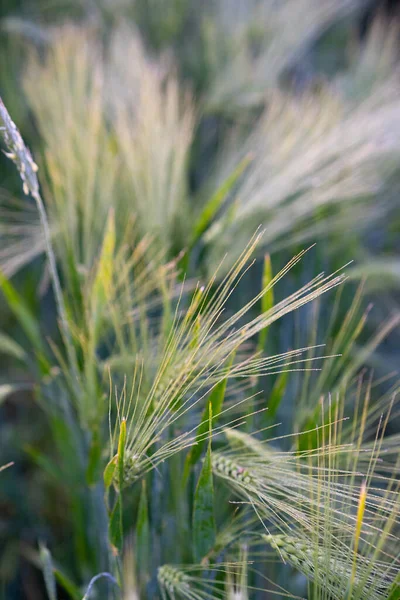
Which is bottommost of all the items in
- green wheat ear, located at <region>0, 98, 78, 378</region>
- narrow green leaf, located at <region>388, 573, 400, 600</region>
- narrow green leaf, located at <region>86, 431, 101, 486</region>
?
narrow green leaf, located at <region>388, 573, 400, 600</region>

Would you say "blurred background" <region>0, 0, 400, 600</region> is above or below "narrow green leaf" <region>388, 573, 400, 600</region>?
above

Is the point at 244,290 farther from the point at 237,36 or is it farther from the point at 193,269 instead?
the point at 237,36

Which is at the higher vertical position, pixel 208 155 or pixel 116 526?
pixel 208 155

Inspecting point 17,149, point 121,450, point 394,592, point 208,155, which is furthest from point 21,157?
point 208,155

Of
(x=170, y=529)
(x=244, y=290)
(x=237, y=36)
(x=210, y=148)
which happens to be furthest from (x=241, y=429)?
(x=237, y=36)

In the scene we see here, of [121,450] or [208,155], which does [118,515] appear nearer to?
[121,450]

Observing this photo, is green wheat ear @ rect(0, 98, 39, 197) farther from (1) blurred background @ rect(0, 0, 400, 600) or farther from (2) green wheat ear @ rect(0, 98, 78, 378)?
(1) blurred background @ rect(0, 0, 400, 600)

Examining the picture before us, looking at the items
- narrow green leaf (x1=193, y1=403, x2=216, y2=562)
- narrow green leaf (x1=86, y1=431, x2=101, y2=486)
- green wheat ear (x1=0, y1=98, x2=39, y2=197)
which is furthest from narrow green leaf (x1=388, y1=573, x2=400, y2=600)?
green wheat ear (x1=0, y1=98, x2=39, y2=197)
